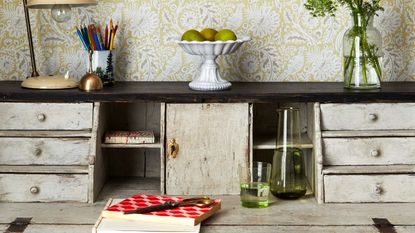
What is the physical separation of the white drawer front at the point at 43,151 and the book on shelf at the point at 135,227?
42 cm

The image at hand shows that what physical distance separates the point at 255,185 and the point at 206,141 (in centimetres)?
24

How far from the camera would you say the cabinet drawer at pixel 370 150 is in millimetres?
2725

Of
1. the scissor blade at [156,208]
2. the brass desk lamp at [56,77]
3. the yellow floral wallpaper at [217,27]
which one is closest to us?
the scissor blade at [156,208]

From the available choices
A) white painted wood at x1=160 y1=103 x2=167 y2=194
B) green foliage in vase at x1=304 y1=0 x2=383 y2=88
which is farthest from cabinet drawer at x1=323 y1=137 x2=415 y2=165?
white painted wood at x1=160 y1=103 x2=167 y2=194

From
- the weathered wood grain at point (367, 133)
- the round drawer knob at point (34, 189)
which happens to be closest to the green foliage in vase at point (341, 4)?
the weathered wood grain at point (367, 133)

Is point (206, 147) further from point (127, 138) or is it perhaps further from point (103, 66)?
point (103, 66)

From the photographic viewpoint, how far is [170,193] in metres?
2.79

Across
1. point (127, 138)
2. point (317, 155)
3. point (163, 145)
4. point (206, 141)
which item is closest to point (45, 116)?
point (127, 138)

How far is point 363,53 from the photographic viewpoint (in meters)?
2.81

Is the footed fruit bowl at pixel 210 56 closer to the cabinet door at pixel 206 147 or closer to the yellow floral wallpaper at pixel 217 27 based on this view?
the cabinet door at pixel 206 147

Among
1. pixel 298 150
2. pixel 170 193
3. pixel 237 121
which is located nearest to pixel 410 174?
pixel 298 150

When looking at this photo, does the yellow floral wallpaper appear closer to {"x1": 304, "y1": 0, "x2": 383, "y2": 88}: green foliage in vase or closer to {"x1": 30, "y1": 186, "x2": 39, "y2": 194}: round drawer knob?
{"x1": 304, "y1": 0, "x2": 383, "y2": 88}: green foliage in vase

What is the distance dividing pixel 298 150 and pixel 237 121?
22 cm

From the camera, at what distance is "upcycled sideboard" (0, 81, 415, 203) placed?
2.72m
